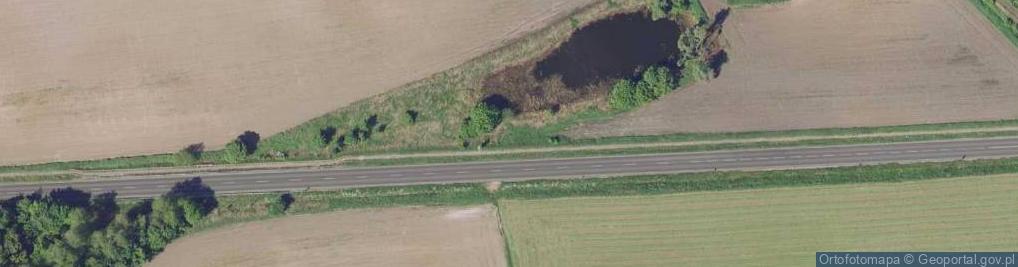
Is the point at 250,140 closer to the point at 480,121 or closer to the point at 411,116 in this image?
the point at 411,116

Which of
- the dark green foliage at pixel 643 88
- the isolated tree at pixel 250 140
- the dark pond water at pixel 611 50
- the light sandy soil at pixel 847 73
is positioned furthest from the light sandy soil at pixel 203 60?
the light sandy soil at pixel 847 73

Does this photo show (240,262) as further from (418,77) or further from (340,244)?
(418,77)

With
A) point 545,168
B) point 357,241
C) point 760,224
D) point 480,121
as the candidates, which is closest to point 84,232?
point 357,241

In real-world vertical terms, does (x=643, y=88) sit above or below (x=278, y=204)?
above

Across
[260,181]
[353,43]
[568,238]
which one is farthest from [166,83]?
[568,238]

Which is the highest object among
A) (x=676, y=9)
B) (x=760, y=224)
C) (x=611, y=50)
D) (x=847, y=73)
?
(x=676, y=9)

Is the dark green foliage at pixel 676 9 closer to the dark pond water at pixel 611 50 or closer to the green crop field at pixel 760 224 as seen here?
the dark pond water at pixel 611 50

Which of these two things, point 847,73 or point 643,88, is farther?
point 847,73
